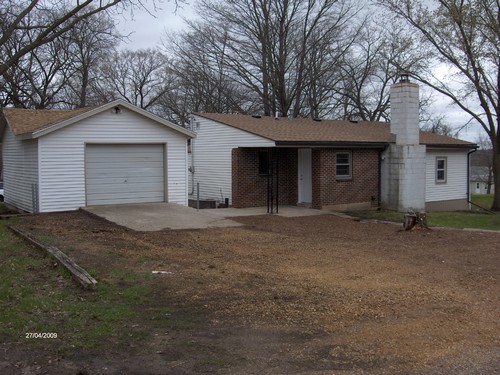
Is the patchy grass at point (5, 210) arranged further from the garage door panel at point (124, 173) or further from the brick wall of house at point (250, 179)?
the brick wall of house at point (250, 179)

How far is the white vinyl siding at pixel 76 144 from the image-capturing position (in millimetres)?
16578

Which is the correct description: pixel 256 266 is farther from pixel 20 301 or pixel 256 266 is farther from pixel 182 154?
pixel 182 154

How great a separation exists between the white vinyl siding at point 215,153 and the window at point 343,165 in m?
3.65

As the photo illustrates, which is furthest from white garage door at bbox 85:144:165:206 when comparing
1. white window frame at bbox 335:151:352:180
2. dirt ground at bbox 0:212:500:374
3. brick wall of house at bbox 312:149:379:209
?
white window frame at bbox 335:151:352:180

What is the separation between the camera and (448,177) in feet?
84.0

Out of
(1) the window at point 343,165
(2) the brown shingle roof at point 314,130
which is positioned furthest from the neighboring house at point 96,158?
(1) the window at point 343,165

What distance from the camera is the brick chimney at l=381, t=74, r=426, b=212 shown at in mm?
21203

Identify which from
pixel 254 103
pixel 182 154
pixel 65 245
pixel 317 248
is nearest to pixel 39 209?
pixel 182 154

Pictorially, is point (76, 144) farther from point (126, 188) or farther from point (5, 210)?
point (5, 210)

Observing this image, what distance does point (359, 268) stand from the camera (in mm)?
9219

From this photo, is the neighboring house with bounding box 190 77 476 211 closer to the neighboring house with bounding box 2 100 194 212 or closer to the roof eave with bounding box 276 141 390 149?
the roof eave with bounding box 276 141 390 149

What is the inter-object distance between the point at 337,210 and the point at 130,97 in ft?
111

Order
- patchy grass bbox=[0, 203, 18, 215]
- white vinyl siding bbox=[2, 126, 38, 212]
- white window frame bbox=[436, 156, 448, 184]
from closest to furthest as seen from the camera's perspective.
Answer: white vinyl siding bbox=[2, 126, 38, 212] < patchy grass bbox=[0, 203, 18, 215] < white window frame bbox=[436, 156, 448, 184]

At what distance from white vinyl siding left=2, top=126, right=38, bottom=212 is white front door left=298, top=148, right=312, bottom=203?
9975 millimetres
